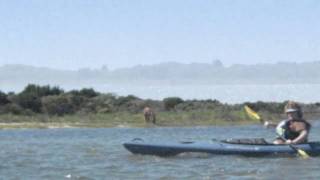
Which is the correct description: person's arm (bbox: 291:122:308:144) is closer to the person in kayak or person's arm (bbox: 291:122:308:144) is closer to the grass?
the person in kayak

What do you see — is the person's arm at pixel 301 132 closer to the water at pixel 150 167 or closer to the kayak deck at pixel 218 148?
the kayak deck at pixel 218 148

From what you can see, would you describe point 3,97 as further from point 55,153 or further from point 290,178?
point 290,178

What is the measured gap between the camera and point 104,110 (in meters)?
74.1

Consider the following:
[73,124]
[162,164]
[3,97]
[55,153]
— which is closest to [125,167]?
[162,164]

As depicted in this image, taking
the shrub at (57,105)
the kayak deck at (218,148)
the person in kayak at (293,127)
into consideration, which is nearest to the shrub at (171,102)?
the shrub at (57,105)

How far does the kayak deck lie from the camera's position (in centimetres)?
2472

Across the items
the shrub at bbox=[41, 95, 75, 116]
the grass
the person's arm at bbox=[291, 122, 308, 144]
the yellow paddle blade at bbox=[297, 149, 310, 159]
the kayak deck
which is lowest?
A: the yellow paddle blade at bbox=[297, 149, 310, 159]

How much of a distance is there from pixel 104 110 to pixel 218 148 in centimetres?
4909

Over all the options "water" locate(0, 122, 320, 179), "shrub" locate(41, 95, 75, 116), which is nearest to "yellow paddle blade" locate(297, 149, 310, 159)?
"water" locate(0, 122, 320, 179)

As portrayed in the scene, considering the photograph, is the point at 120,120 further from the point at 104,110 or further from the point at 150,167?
the point at 150,167

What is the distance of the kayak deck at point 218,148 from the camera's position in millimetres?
24719

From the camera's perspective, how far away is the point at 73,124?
60.4 meters

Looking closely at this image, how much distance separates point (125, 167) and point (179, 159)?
7.48ft

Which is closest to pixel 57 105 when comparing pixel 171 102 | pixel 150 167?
pixel 171 102
